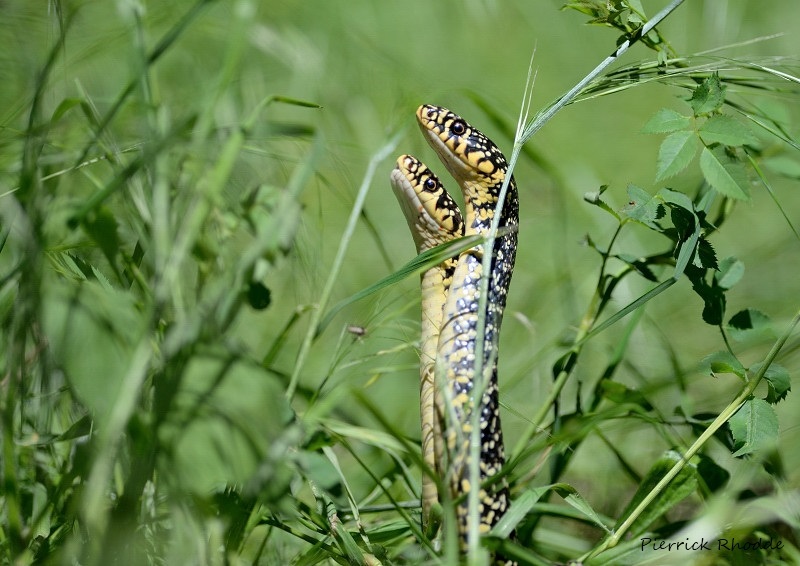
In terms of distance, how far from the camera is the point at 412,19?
17.5ft

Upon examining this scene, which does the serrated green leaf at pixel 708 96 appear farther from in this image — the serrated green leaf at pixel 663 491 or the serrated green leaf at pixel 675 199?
the serrated green leaf at pixel 663 491

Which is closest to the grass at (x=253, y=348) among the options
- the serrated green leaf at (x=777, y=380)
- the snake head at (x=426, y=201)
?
the serrated green leaf at (x=777, y=380)

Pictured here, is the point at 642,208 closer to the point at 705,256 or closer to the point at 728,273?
the point at 705,256

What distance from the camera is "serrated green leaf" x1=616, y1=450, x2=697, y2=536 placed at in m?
1.92

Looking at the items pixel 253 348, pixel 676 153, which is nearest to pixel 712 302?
pixel 676 153

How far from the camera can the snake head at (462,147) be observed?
88.7 inches

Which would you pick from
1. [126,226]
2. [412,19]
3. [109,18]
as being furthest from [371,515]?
[412,19]

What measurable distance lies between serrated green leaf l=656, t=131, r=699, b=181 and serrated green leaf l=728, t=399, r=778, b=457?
0.51 metres

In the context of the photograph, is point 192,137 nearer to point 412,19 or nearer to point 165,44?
point 165,44

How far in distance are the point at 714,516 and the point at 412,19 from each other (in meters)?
4.45

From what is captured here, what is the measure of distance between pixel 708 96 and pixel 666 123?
97mm

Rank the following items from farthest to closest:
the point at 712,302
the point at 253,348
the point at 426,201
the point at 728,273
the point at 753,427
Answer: the point at 253,348, the point at 426,201, the point at 728,273, the point at 712,302, the point at 753,427

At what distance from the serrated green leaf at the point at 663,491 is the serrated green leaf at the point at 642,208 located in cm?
56

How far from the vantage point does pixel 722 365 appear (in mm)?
1721
